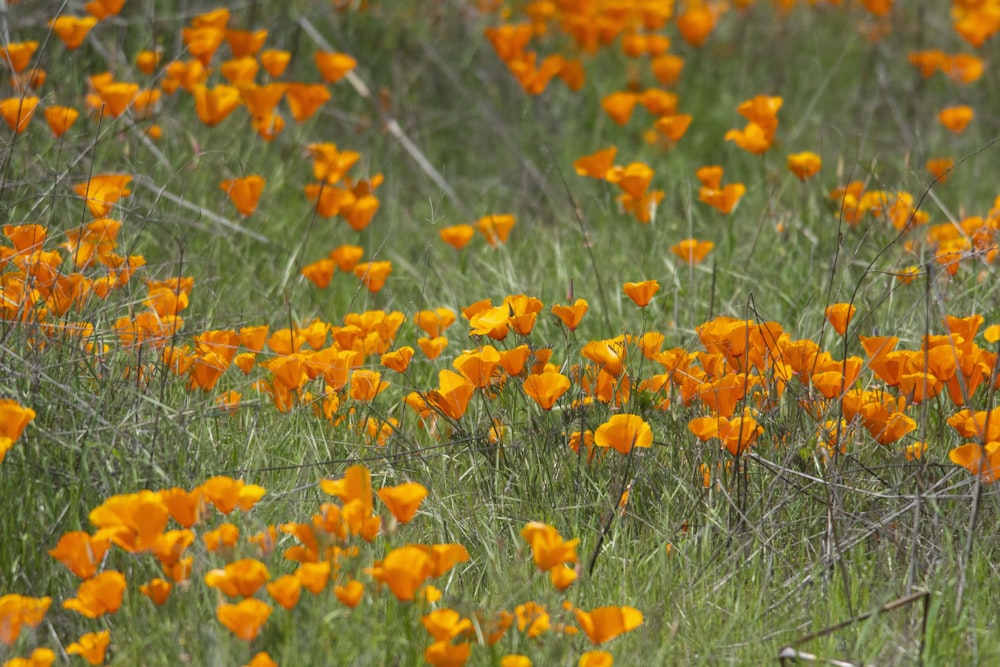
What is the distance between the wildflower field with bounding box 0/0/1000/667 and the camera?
1752 millimetres

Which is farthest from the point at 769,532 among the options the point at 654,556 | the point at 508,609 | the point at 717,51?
the point at 717,51

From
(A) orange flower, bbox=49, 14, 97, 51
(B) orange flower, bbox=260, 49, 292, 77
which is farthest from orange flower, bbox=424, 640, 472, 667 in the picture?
(B) orange flower, bbox=260, 49, 292, 77

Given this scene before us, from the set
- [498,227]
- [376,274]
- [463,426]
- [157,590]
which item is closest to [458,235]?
[498,227]

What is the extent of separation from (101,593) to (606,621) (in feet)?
2.23

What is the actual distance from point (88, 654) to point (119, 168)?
2.39 metres

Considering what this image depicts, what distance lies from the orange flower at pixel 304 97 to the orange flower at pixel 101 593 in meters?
2.26

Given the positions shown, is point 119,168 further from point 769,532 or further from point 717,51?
point 717,51

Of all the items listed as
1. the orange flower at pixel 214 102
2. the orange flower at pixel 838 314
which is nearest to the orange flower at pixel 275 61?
the orange flower at pixel 214 102

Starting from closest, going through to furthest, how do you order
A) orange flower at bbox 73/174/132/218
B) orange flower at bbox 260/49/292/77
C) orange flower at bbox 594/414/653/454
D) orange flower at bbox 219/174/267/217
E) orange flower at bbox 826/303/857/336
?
orange flower at bbox 594/414/653/454, orange flower at bbox 826/303/857/336, orange flower at bbox 73/174/132/218, orange flower at bbox 219/174/267/217, orange flower at bbox 260/49/292/77

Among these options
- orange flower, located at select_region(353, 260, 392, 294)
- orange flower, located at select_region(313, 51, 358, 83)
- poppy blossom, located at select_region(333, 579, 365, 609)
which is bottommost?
orange flower, located at select_region(353, 260, 392, 294)

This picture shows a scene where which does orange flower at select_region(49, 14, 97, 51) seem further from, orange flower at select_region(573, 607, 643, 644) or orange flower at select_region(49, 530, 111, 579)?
orange flower at select_region(573, 607, 643, 644)

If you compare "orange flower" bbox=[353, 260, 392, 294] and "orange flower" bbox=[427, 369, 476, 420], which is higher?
"orange flower" bbox=[427, 369, 476, 420]

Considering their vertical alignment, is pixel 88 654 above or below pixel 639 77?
above

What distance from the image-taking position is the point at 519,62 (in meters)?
4.12
